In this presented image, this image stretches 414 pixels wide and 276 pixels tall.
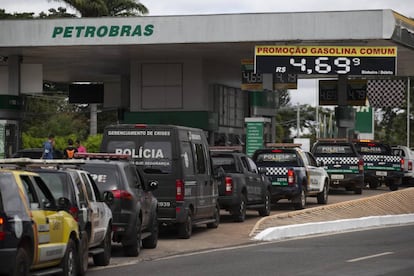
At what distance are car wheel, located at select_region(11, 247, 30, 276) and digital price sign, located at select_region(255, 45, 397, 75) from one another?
990 inches

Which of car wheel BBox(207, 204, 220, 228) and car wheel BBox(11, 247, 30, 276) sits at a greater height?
car wheel BBox(11, 247, 30, 276)

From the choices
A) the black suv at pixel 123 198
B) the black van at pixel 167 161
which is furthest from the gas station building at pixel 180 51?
the black suv at pixel 123 198

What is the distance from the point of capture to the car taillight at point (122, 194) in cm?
1744

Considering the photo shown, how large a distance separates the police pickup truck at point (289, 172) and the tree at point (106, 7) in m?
32.7

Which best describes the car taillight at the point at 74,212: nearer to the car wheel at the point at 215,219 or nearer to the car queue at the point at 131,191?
the car queue at the point at 131,191

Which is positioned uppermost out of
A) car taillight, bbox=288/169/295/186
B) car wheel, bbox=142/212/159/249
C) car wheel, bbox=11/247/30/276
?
car taillight, bbox=288/169/295/186

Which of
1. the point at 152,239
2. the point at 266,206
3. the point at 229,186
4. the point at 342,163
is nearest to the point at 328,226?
the point at 229,186

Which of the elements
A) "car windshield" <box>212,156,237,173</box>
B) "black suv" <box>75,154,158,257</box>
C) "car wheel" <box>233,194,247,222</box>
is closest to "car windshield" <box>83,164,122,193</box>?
"black suv" <box>75,154,158,257</box>

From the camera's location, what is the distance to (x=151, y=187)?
19.1 metres

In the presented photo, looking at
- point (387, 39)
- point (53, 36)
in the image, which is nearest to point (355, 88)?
point (387, 39)

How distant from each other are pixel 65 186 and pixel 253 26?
22666mm

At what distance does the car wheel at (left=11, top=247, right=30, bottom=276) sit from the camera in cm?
1154

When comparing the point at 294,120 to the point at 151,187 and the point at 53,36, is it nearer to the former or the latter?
the point at 53,36

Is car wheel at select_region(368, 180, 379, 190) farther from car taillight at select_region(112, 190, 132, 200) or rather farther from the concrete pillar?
car taillight at select_region(112, 190, 132, 200)
